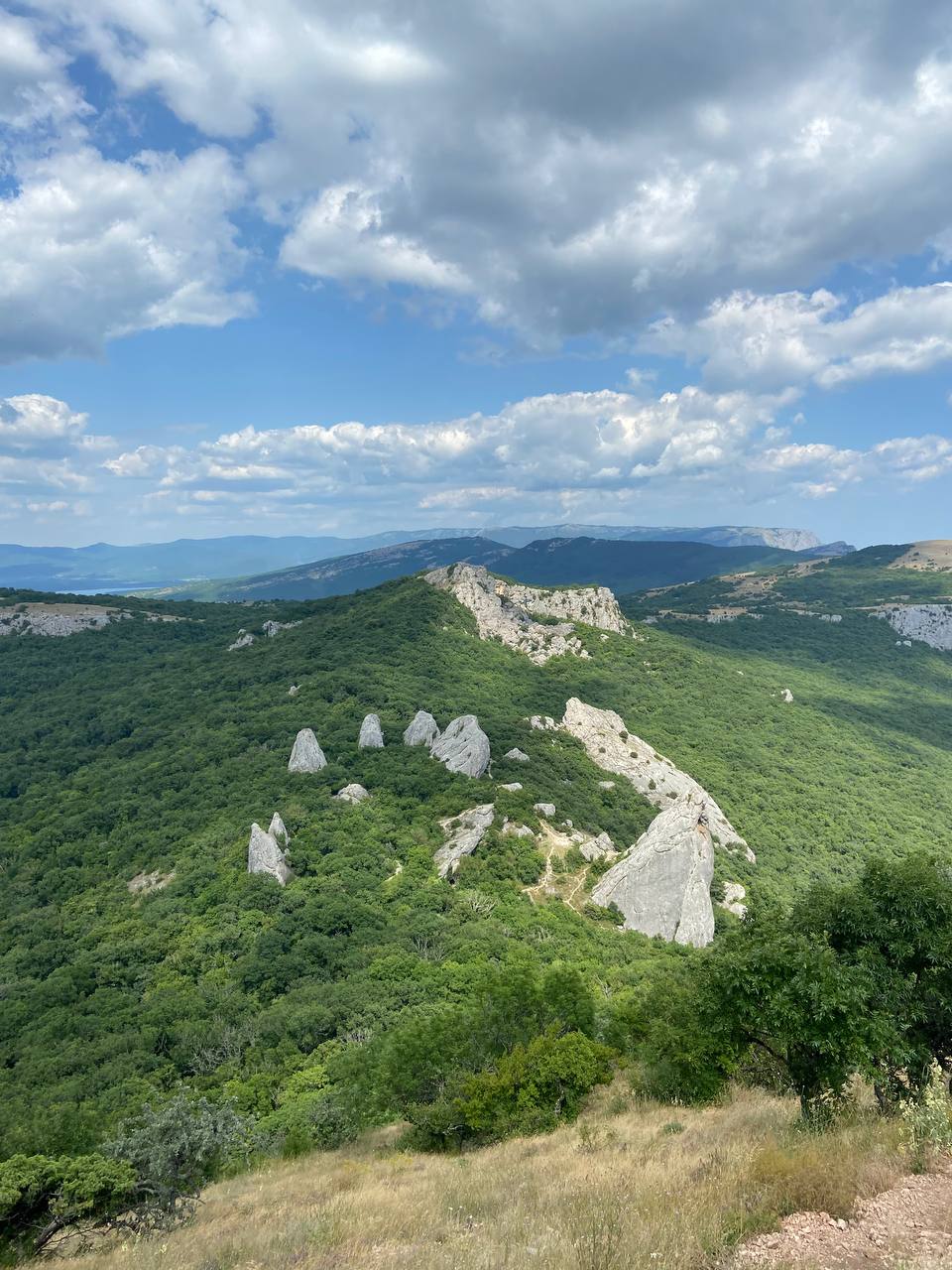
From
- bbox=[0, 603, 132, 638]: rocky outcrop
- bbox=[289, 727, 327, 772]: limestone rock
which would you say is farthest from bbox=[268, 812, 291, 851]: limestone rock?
bbox=[0, 603, 132, 638]: rocky outcrop

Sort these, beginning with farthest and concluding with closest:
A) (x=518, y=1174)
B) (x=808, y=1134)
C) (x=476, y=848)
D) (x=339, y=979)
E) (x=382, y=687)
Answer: (x=382, y=687) → (x=476, y=848) → (x=339, y=979) → (x=518, y=1174) → (x=808, y=1134)

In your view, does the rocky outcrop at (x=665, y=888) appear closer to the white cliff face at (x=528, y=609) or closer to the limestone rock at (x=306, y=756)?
the limestone rock at (x=306, y=756)

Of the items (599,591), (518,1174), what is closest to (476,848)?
(518,1174)

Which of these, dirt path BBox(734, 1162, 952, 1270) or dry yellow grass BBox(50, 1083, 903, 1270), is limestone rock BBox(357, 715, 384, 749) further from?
dirt path BBox(734, 1162, 952, 1270)

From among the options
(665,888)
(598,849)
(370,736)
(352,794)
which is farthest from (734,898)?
(370,736)

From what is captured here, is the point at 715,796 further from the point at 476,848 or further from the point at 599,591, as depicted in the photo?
the point at 599,591

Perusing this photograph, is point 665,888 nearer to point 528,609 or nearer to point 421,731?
point 421,731
